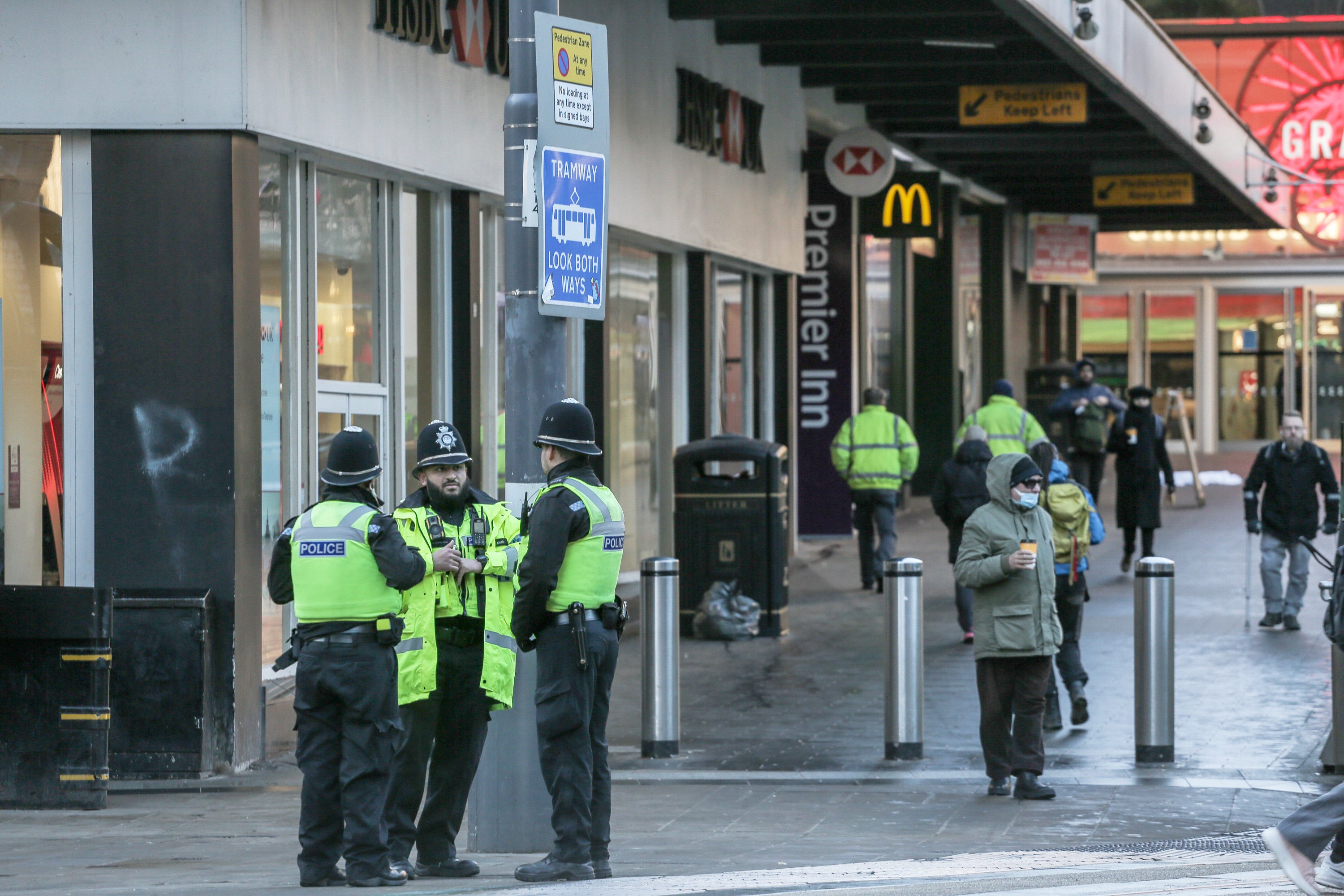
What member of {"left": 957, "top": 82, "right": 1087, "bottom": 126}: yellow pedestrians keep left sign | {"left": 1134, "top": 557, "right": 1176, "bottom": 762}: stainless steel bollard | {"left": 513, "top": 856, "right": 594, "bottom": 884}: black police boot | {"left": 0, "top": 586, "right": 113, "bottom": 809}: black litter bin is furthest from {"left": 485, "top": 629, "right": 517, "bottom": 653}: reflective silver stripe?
{"left": 957, "top": 82, "right": 1087, "bottom": 126}: yellow pedestrians keep left sign

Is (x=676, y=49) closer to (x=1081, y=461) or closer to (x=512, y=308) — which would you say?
(x=1081, y=461)

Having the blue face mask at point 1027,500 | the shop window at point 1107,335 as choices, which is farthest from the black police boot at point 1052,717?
the shop window at point 1107,335

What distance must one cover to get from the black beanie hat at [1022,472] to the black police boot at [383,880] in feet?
12.2

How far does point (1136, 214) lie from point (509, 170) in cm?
2810

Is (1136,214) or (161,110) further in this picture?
(1136,214)

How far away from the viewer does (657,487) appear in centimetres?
1773

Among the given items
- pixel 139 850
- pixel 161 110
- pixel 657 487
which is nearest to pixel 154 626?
pixel 139 850

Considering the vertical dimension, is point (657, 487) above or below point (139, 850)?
above

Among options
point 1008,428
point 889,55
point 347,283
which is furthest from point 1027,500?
point 889,55

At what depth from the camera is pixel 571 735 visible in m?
6.95

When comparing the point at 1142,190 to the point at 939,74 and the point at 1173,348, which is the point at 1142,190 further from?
the point at 1173,348

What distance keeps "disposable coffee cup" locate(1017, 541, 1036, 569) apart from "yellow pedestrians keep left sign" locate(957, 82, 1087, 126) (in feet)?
37.2

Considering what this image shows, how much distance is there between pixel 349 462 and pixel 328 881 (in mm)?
1545

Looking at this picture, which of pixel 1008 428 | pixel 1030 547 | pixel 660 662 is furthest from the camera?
pixel 1008 428
